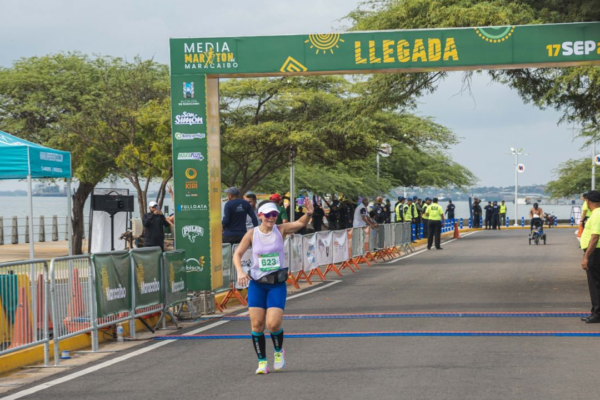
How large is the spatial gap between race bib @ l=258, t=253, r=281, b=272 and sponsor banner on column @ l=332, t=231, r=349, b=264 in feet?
43.3

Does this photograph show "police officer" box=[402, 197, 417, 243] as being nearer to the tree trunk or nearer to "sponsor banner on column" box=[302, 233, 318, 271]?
the tree trunk

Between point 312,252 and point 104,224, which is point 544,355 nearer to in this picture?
point 312,252

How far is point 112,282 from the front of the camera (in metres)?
11.0

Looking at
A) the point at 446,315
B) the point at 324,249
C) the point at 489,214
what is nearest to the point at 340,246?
the point at 324,249

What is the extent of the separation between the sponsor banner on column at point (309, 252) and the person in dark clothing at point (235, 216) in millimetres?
4092

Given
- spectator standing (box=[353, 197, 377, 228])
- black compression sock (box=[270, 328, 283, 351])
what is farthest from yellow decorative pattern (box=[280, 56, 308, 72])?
spectator standing (box=[353, 197, 377, 228])

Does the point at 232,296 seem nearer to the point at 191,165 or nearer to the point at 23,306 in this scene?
the point at 191,165

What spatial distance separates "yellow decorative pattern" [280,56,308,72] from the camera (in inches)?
567

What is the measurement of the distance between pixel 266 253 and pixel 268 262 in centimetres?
10

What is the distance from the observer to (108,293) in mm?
10930

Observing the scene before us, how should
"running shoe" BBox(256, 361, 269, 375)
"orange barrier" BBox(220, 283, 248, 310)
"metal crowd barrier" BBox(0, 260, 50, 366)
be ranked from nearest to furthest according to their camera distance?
1. "running shoe" BBox(256, 361, 269, 375)
2. "metal crowd barrier" BBox(0, 260, 50, 366)
3. "orange barrier" BBox(220, 283, 248, 310)

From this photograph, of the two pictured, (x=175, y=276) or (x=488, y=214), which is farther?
(x=488, y=214)

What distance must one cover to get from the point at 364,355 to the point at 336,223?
25.0 m

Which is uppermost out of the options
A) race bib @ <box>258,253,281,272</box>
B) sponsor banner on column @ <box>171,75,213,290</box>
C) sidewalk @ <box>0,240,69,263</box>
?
sponsor banner on column @ <box>171,75,213,290</box>
